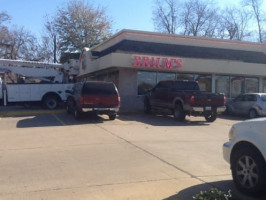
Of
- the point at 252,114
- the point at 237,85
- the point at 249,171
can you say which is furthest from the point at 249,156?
the point at 237,85

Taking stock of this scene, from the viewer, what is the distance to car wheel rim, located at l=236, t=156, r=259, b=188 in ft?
17.0

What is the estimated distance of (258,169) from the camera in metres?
5.08

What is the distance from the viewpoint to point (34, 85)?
21.1 metres

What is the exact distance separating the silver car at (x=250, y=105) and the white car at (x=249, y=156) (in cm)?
1328

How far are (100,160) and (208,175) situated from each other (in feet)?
8.17

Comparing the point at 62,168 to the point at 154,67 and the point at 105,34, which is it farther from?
the point at 105,34

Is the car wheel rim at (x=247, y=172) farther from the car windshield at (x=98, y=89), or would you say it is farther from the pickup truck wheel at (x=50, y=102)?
the pickup truck wheel at (x=50, y=102)

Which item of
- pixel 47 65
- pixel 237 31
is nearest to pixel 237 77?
pixel 47 65

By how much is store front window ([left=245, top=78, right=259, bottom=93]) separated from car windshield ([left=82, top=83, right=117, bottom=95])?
1324 centimetres

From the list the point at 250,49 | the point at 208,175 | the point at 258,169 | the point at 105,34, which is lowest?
the point at 208,175

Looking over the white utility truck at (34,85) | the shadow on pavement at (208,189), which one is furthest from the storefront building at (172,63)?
the shadow on pavement at (208,189)

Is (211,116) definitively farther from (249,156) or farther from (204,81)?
(249,156)

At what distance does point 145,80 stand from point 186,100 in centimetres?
715

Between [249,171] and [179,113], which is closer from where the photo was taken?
[249,171]
